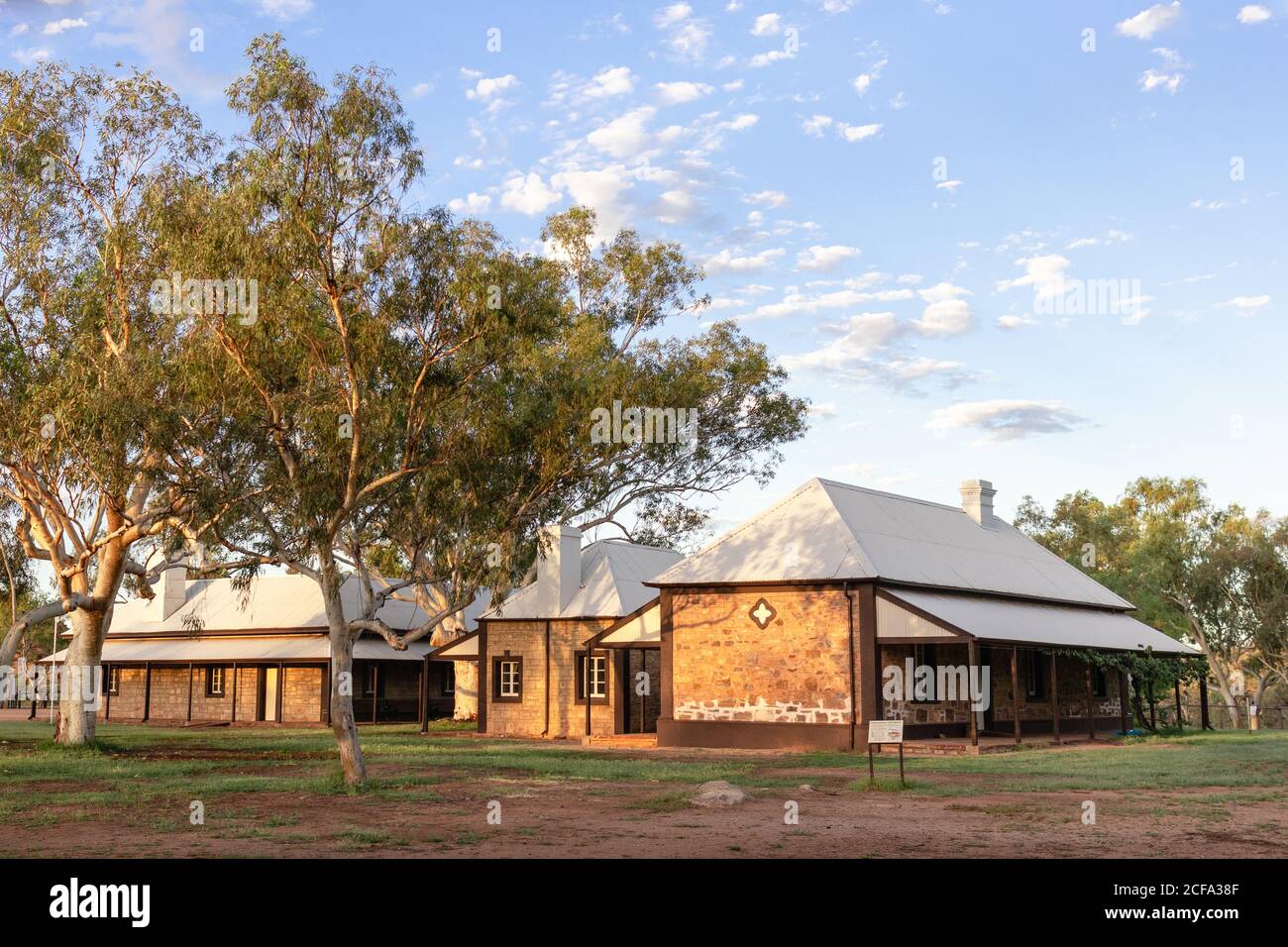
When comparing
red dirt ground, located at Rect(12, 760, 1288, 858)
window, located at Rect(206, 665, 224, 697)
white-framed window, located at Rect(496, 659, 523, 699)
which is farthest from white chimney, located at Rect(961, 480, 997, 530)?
window, located at Rect(206, 665, 224, 697)

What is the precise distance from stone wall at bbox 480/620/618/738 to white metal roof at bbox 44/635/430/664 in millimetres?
6083

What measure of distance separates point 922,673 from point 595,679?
379 inches

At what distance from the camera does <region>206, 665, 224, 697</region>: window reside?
145ft

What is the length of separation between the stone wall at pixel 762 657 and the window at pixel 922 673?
5.98ft

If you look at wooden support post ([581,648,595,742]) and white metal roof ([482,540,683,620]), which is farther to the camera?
white metal roof ([482,540,683,620])

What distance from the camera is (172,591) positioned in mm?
47938

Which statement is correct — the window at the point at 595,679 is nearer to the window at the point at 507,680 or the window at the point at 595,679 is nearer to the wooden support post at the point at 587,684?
the wooden support post at the point at 587,684

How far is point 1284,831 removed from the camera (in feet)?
42.5

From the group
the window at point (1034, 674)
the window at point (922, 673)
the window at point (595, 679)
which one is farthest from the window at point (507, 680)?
the window at point (1034, 674)

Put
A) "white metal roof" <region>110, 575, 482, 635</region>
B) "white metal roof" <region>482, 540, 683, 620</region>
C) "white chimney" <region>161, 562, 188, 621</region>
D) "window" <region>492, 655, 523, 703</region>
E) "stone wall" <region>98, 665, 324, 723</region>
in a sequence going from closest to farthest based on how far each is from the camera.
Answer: "white metal roof" <region>482, 540, 683, 620</region>, "window" <region>492, 655, 523, 703</region>, "stone wall" <region>98, 665, 324, 723</region>, "white metal roof" <region>110, 575, 482, 635</region>, "white chimney" <region>161, 562, 188, 621</region>

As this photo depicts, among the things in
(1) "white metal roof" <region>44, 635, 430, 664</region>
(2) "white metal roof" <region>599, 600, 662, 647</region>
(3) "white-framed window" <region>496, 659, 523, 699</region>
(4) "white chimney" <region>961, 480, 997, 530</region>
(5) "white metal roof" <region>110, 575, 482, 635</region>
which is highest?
(4) "white chimney" <region>961, 480, 997, 530</region>

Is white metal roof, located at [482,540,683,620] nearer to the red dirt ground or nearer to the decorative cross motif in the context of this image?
the decorative cross motif
